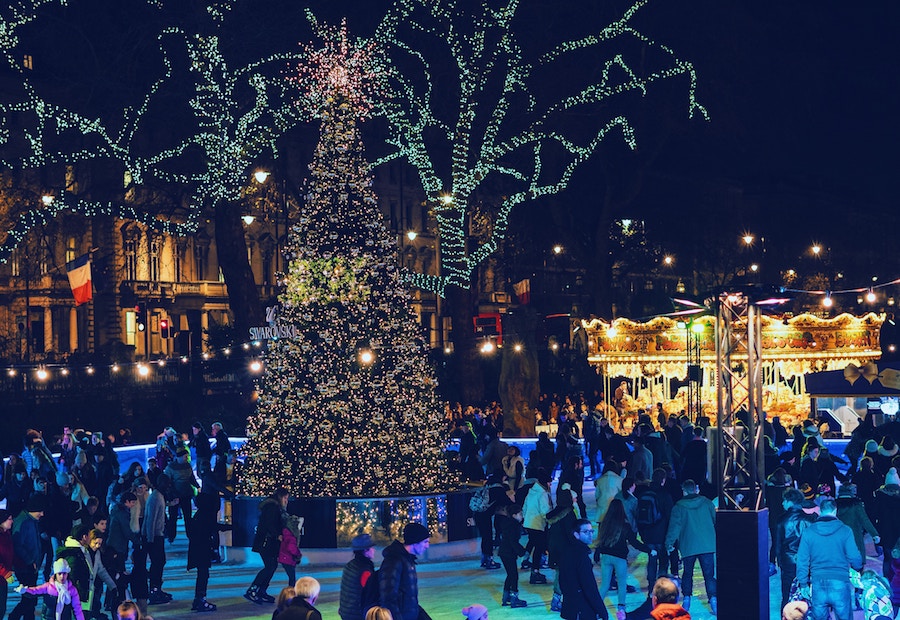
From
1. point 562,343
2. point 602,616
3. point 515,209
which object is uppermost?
point 515,209

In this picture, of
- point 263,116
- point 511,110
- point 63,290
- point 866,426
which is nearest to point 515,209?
point 511,110

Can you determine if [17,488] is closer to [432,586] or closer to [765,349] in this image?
[432,586]

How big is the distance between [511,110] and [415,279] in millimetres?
5534

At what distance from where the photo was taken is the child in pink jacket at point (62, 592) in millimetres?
12484

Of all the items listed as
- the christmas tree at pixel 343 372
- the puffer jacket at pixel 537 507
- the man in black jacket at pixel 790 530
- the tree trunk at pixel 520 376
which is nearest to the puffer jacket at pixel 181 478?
the christmas tree at pixel 343 372

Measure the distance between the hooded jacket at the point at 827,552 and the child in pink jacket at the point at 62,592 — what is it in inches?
256

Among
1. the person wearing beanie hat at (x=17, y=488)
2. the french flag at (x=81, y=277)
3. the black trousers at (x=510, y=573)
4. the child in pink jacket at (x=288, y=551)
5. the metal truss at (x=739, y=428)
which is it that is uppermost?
the french flag at (x=81, y=277)

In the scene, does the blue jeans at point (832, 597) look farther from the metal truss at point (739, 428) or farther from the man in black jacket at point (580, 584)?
the man in black jacket at point (580, 584)

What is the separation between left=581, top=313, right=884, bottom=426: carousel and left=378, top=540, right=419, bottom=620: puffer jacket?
78.3 ft

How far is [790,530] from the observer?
45.1 feet

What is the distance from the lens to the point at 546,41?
37.0 meters

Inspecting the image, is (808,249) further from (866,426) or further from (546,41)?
(866,426)

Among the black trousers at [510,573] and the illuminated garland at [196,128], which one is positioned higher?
the illuminated garland at [196,128]

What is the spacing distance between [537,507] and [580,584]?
4129 millimetres
